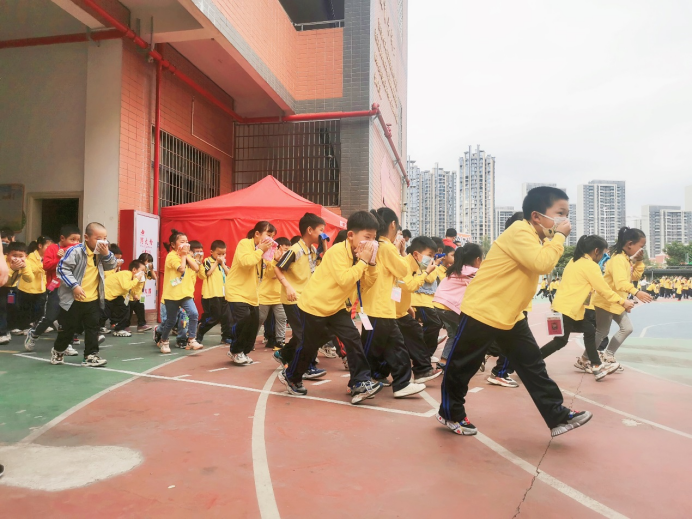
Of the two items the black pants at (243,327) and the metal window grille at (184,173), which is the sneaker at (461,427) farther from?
the metal window grille at (184,173)

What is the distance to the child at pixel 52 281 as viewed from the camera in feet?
24.5

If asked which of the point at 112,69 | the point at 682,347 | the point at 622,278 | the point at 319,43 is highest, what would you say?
the point at 319,43

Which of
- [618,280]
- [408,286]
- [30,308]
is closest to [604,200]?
[618,280]

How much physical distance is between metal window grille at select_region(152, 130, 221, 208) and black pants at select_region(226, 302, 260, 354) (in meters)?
5.76

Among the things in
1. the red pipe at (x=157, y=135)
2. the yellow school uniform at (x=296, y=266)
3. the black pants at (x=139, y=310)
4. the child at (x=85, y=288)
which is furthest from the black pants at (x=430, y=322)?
the red pipe at (x=157, y=135)

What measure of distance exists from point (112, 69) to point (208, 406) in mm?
7892

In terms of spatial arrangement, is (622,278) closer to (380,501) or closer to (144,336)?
(380,501)

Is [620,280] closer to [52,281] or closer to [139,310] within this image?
[139,310]

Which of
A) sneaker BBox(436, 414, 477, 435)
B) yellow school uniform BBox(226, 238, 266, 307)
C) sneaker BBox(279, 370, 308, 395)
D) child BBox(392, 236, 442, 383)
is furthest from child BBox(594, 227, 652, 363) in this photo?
yellow school uniform BBox(226, 238, 266, 307)

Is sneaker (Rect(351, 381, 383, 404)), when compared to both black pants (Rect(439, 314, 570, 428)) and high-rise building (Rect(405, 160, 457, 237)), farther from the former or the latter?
high-rise building (Rect(405, 160, 457, 237))

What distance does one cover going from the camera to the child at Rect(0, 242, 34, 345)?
280 inches

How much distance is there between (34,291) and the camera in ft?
A: 26.7

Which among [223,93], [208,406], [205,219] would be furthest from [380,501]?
[223,93]

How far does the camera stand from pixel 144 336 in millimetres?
8758
